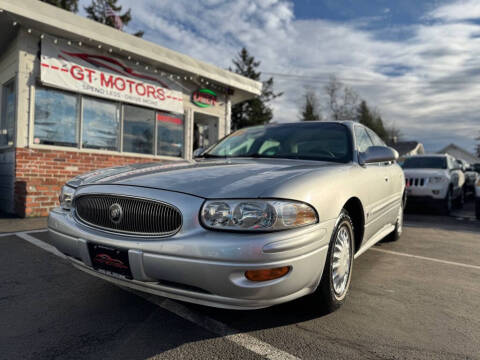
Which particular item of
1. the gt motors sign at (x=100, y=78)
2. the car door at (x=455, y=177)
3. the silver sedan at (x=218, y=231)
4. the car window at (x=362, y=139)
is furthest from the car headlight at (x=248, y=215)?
the car door at (x=455, y=177)

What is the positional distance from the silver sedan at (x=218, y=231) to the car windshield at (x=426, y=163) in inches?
303

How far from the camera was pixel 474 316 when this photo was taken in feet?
7.95

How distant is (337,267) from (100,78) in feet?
22.9

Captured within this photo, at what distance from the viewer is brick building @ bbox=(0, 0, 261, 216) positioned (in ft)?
21.1

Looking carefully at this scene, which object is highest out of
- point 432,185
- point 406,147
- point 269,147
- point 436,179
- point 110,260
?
point 406,147

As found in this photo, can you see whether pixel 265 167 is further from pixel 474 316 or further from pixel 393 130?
pixel 393 130

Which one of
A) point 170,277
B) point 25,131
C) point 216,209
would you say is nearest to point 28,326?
point 170,277

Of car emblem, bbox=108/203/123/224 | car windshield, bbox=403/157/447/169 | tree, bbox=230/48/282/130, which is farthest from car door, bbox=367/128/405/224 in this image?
tree, bbox=230/48/282/130

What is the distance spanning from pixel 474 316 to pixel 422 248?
88.3 inches

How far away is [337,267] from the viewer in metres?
2.37

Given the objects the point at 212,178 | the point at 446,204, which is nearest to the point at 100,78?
the point at 212,178

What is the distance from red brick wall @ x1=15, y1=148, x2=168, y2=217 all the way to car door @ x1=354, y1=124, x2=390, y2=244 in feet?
17.8

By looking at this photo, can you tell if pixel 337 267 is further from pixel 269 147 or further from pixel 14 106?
pixel 14 106

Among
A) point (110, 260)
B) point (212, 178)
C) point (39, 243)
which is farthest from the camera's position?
point (39, 243)
